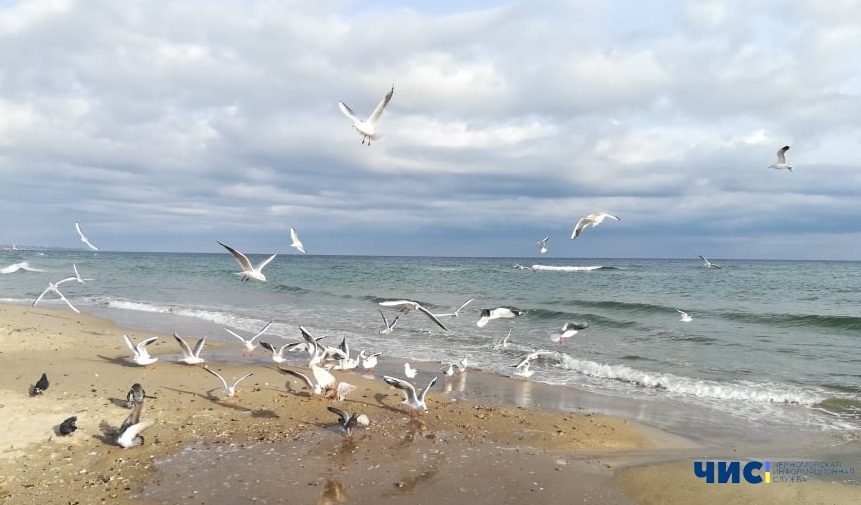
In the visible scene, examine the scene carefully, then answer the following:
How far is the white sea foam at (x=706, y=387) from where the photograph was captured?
38.8ft

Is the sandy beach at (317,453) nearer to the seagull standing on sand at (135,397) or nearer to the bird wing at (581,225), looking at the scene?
the seagull standing on sand at (135,397)

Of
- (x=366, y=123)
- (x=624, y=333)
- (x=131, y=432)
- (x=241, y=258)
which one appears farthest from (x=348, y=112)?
(x=624, y=333)

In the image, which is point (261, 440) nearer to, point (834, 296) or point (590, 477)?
point (590, 477)

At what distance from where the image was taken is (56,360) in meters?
12.6

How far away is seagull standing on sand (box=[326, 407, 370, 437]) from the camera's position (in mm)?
8078

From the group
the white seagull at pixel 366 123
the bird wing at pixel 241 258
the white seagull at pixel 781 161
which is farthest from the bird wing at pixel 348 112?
the white seagull at pixel 781 161

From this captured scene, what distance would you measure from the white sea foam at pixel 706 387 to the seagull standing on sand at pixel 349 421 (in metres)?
7.23

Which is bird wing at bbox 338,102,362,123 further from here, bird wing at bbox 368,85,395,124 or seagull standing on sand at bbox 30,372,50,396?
seagull standing on sand at bbox 30,372,50,396

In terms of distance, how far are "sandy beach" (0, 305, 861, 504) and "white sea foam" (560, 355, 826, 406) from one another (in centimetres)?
365

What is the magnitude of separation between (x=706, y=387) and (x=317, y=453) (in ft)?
30.3

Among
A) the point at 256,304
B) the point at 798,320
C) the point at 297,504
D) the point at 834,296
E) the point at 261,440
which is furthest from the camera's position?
the point at 834,296

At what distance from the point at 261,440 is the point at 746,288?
136 ft

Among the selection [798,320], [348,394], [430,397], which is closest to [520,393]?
[430,397]

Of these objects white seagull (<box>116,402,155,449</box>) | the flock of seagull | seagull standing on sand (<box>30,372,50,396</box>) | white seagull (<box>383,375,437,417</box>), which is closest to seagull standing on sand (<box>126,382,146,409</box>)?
the flock of seagull
